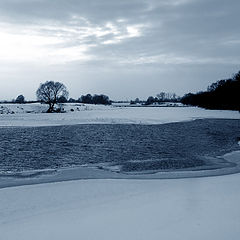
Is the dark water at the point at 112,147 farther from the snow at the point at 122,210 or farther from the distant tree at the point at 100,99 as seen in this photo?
the distant tree at the point at 100,99

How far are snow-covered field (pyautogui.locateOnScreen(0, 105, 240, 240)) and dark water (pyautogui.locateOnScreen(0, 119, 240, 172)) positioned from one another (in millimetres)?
3786

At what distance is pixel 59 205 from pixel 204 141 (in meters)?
18.2

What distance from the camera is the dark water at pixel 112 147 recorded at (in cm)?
1661

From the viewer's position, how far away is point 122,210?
8.95 metres

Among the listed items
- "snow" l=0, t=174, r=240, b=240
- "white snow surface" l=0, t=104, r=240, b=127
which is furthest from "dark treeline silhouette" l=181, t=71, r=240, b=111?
"snow" l=0, t=174, r=240, b=240

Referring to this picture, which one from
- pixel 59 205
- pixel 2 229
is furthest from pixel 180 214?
pixel 2 229

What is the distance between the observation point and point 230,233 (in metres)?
7.19

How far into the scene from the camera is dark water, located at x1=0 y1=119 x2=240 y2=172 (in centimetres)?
1661

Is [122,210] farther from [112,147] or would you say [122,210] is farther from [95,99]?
[95,99]

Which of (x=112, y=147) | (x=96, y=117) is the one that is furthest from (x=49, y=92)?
(x=112, y=147)

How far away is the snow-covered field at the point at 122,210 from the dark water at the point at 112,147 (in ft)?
12.4

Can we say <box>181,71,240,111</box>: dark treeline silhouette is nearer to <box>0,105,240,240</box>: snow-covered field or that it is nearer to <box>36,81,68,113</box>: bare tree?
<box>36,81,68,113</box>: bare tree

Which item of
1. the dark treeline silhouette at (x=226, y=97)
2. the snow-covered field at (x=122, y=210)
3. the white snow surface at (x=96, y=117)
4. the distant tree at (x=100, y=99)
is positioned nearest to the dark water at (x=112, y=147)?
the snow-covered field at (x=122, y=210)

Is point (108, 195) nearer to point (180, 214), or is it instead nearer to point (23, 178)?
point (180, 214)
